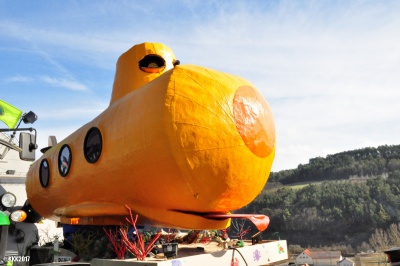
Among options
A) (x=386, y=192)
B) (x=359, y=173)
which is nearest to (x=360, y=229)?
(x=386, y=192)

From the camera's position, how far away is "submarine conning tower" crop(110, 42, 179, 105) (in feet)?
32.3

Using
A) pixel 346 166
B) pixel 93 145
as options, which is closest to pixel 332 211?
pixel 346 166

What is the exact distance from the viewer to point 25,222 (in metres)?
12.9

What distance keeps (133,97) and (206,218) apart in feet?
9.45

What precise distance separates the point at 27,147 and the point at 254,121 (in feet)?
20.5

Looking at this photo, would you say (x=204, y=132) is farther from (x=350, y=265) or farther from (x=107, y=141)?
(x=350, y=265)

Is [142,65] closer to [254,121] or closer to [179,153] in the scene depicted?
[254,121]

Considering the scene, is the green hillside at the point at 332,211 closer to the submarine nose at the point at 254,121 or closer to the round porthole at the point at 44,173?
the round porthole at the point at 44,173

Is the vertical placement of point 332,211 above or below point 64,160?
below

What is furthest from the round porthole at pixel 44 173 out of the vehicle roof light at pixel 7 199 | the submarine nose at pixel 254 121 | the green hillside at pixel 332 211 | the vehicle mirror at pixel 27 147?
the green hillside at pixel 332 211

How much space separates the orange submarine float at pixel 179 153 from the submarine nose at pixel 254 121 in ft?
0.06

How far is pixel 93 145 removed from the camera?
8758mm

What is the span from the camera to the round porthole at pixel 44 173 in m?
10.8

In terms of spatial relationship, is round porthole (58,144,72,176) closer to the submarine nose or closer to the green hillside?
the submarine nose
